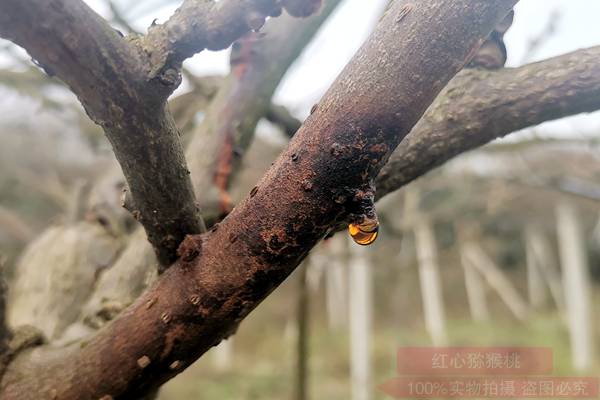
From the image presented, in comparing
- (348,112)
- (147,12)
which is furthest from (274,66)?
(348,112)

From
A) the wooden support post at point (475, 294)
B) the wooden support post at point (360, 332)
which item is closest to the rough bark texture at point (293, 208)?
the wooden support post at point (360, 332)

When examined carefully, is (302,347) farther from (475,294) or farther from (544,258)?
(544,258)

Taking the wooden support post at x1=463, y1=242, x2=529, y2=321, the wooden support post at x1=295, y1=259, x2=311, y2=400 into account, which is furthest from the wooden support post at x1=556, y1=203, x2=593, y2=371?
the wooden support post at x1=295, y1=259, x2=311, y2=400

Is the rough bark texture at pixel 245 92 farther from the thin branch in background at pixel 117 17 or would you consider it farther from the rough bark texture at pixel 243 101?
the thin branch in background at pixel 117 17

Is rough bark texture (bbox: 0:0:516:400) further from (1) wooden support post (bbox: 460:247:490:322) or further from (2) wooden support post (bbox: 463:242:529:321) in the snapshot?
(1) wooden support post (bbox: 460:247:490:322)

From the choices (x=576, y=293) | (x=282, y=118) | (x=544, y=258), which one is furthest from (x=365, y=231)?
(x=544, y=258)

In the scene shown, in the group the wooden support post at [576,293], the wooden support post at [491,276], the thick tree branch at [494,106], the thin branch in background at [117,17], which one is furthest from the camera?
Answer: the wooden support post at [491,276]
